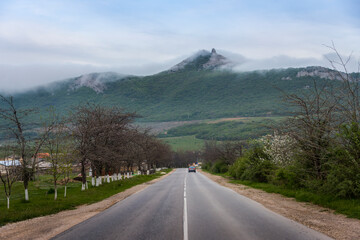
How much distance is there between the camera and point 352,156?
565 inches

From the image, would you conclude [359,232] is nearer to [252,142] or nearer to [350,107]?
[350,107]

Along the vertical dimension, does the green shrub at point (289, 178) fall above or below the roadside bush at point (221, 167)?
above

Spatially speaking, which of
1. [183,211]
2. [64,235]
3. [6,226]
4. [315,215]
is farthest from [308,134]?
[6,226]

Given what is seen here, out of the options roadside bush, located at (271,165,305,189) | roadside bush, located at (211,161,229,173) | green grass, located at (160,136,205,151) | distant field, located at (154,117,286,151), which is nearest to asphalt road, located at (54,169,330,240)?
roadside bush, located at (271,165,305,189)

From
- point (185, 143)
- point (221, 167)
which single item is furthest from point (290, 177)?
point (185, 143)

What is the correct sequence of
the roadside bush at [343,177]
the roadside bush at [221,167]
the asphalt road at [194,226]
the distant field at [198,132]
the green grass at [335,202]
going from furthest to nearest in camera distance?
the distant field at [198,132], the roadside bush at [221,167], the roadside bush at [343,177], the green grass at [335,202], the asphalt road at [194,226]

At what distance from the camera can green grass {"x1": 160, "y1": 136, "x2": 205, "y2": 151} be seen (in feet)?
523

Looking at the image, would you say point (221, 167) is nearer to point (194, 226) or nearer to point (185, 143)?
point (194, 226)

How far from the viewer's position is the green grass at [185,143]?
15934 cm

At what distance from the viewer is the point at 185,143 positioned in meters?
171

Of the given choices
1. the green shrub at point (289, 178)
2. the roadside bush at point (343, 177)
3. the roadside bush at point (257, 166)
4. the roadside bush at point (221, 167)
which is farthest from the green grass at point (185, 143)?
the roadside bush at point (343, 177)

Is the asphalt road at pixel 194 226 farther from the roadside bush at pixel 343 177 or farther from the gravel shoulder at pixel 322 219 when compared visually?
the roadside bush at pixel 343 177

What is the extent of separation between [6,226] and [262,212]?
9256mm

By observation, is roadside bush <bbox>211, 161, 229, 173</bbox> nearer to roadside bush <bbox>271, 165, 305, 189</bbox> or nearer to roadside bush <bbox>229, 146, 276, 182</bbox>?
roadside bush <bbox>229, 146, 276, 182</bbox>
